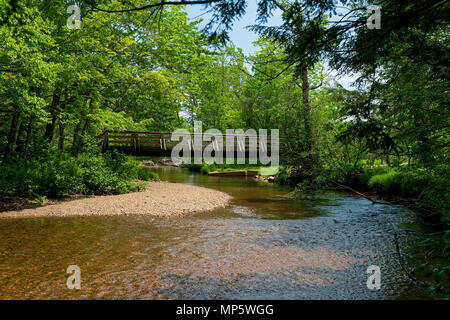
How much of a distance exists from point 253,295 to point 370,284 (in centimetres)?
184

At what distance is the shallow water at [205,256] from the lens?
3969 millimetres

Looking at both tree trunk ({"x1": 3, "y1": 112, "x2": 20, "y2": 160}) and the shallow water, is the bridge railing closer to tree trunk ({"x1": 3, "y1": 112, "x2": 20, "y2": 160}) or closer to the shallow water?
tree trunk ({"x1": 3, "y1": 112, "x2": 20, "y2": 160})

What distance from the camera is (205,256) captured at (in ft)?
17.3

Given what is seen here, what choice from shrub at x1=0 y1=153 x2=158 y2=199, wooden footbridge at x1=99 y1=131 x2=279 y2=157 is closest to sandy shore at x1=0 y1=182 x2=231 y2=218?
shrub at x1=0 y1=153 x2=158 y2=199

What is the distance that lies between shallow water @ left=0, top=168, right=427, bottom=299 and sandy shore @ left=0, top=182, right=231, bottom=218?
616 millimetres

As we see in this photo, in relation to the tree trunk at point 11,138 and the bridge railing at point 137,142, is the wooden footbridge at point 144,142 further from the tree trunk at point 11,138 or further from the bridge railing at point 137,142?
the tree trunk at point 11,138

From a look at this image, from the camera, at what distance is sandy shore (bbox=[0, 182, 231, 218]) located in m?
8.34

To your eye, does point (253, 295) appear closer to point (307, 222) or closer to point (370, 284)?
point (370, 284)

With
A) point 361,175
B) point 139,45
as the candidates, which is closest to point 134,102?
point 139,45

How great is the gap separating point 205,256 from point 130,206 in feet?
16.7

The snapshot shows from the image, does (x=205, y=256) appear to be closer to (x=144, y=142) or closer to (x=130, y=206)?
(x=130, y=206)

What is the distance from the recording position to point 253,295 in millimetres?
3846

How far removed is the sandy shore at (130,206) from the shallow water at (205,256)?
616mm

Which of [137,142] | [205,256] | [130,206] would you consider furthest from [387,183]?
[137,142]
